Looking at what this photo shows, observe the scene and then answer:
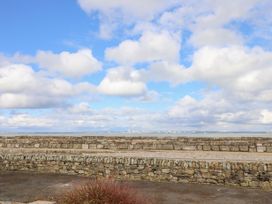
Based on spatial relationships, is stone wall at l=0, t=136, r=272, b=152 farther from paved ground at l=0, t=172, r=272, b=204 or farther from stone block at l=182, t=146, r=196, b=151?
paved ground at l=0, t=172, r=272, b=204

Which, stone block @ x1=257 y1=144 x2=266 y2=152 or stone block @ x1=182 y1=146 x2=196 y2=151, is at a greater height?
stone block @ x1=257 y1=144 x2=266 y2=152

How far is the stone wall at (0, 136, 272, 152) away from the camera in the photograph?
63.5 feet

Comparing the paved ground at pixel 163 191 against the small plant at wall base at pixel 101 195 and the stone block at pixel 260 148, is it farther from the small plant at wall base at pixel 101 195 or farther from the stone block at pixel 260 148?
the stone block at pixel 260 148

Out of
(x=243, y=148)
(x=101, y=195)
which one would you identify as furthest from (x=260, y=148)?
(x=101, y=195)

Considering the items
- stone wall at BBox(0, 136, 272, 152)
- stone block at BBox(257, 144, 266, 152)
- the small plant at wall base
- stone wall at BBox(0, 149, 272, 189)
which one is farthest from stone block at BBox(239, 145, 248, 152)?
the small plant at wall base

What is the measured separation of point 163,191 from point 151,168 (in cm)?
184

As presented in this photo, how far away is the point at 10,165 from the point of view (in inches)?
610

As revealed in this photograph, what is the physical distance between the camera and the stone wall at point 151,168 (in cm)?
1169

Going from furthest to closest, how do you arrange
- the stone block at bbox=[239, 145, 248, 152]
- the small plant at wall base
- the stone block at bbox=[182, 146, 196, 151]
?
1. the stone block at bbox=[182, 146, 196, 151]
2. the stone block at bbox=[239, 145, 248, 152]
3. the small plant at wall base

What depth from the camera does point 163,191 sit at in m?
11.2

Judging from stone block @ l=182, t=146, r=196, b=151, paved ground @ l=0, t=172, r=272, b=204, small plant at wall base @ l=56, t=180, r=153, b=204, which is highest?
stone block @ l=182, t=146, r=196, b=151

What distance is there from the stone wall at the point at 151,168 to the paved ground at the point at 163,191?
432mm

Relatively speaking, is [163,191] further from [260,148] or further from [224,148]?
[260,148]

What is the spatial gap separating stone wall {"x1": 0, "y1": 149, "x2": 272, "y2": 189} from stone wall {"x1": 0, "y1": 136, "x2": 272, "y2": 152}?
741 cm
